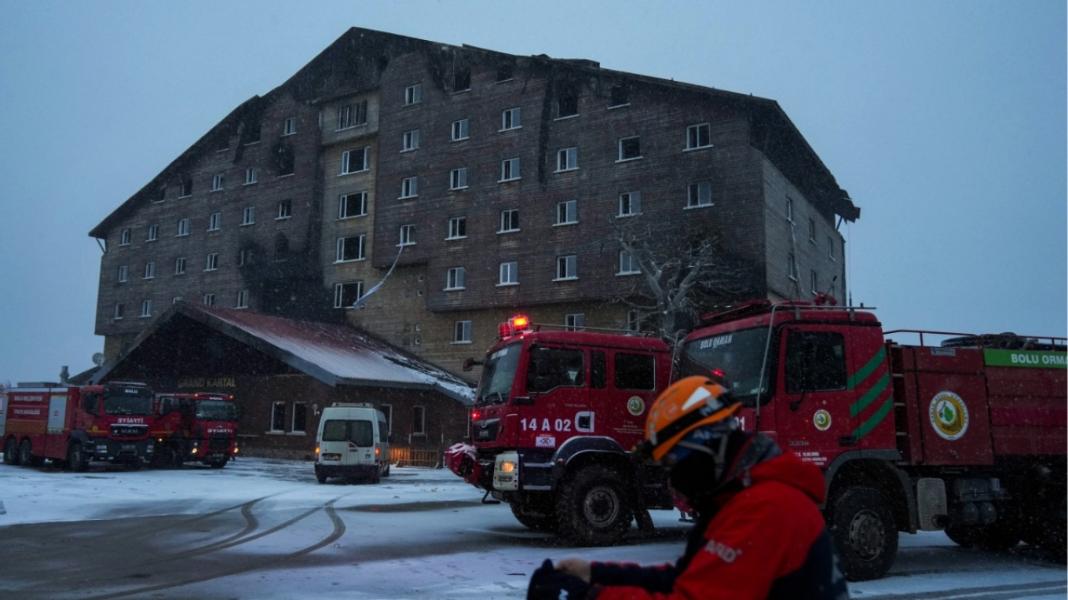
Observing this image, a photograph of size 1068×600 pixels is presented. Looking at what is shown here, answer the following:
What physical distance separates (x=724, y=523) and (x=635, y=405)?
10.1 metres

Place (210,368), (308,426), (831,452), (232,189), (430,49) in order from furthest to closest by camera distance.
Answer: (232,189) < (430,49) < (210,368) < (308,426) < (831,452)

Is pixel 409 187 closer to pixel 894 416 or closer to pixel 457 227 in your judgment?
pixel 457 227

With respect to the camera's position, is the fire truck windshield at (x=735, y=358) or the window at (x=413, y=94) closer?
the fire truck windshield at (x=735, y=358)

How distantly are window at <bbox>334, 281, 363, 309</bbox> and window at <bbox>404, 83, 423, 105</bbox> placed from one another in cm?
957

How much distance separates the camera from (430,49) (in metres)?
42.0

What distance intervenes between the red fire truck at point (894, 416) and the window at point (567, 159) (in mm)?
26933

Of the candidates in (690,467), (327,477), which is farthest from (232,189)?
(690,467)

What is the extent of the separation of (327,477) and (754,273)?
17.6 meters

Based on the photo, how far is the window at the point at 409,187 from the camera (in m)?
41.5

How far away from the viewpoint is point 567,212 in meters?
37.0

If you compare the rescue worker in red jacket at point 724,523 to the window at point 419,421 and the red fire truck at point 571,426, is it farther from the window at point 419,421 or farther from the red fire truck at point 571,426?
the window at point 419,421

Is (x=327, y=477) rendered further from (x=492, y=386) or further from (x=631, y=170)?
(x=631, y=170)

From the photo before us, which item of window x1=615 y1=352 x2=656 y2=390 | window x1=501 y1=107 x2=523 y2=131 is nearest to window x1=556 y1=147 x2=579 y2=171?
window x1=501 y1=107 x2=523 y2=131

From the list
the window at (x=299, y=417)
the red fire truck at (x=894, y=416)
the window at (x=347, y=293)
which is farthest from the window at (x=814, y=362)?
the window at (x=347, y=293)
